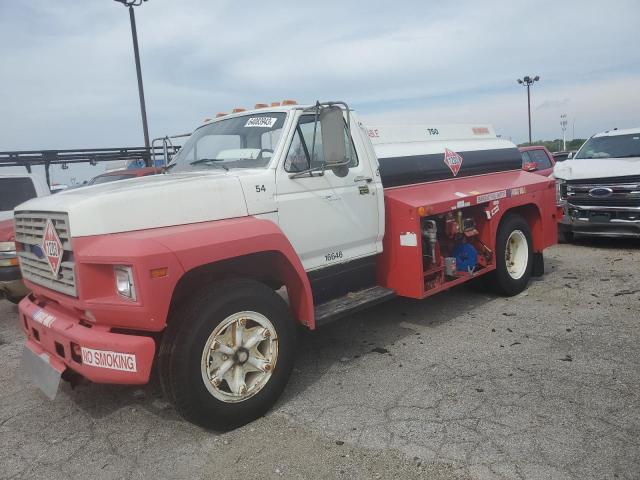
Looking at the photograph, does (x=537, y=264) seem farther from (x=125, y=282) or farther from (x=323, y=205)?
(x=125, y=282)

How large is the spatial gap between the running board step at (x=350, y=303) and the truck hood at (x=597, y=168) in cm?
573

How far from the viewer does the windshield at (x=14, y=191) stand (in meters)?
7.80

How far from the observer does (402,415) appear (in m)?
3.53

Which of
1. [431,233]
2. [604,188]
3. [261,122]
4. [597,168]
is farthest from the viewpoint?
[597,168]

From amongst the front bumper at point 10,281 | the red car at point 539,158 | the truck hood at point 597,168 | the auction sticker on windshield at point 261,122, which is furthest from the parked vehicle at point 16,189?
the red car at point 539,158

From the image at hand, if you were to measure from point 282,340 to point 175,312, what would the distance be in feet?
2.59

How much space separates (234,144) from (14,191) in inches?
208

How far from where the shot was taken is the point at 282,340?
3682 millimetres

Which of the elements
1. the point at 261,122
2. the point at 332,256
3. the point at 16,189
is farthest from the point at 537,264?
the point at 16,189

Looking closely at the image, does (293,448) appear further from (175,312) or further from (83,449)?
(83,449)

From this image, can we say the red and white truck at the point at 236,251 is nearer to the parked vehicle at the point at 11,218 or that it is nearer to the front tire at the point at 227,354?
the front tire at the point at 227,354

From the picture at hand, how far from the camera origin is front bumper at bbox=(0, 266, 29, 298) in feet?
19.3

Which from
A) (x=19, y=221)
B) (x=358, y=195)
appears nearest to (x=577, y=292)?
(x=358, y=195)

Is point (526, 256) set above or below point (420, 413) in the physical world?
above
